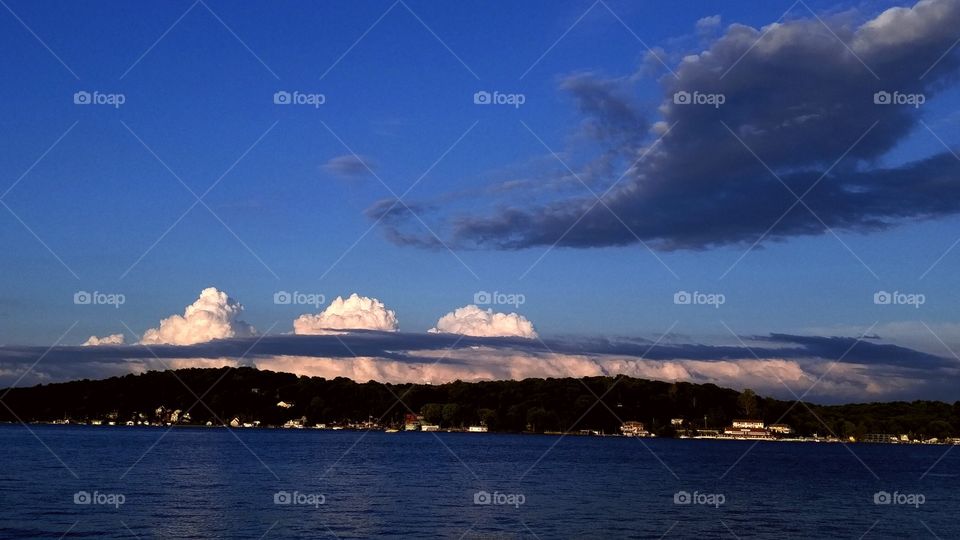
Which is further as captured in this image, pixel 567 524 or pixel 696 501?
pixel 696 501

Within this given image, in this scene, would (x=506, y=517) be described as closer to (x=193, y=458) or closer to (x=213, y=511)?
(x=213, y=511)

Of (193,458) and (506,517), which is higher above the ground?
(193,458)

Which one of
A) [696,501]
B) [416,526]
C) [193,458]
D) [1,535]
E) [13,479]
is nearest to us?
[1,535]

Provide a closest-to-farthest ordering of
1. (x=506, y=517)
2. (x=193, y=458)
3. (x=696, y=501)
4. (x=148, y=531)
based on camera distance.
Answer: (x=148, y=531) < (x=506, y=517) < (x=696, y=501) < (x=193, y=458)

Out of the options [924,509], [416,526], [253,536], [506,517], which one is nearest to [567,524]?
[506,517]

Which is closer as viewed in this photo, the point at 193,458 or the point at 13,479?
the point at 13,479

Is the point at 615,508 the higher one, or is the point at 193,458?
the point at 193,458

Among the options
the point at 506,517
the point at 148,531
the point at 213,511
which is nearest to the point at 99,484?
the point at 213,511

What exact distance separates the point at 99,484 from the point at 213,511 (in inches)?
951

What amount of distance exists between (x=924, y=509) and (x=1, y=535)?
68462 millimetres

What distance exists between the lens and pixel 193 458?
136750mm

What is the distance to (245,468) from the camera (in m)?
111

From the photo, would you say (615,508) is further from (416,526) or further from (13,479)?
(13,479)

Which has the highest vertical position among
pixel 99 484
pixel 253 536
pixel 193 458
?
pixel 193 458
